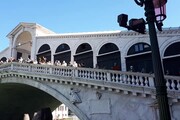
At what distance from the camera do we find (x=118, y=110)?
1133cm

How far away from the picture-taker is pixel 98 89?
1217cm

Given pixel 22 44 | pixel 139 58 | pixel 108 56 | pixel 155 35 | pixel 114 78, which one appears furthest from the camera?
pixel 22 44

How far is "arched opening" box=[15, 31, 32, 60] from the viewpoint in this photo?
934 inches

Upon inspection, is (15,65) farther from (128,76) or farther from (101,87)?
(128,76)

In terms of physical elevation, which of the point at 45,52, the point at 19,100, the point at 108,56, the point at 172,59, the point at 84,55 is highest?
the point at 45,52

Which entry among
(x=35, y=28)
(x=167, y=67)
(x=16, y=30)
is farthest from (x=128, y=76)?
(x=16, y=30)

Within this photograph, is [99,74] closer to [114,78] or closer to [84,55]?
[114,78]

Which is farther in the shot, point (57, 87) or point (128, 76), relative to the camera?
point (57, 87)

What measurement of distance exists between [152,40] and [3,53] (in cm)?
2380

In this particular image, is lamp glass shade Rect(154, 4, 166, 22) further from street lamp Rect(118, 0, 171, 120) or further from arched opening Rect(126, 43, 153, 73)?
arched opening Rect(126, 43, 153, 73)

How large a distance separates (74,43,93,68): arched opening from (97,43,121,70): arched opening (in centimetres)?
85

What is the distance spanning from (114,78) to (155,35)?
7946 millimetres

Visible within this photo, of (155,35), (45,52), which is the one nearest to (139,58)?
(45,52)

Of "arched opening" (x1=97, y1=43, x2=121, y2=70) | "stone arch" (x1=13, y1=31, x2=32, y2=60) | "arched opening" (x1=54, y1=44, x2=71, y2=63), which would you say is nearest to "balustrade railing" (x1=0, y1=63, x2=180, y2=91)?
"arched opening" (x1=97, y1=43, x2=121, y2=70)
